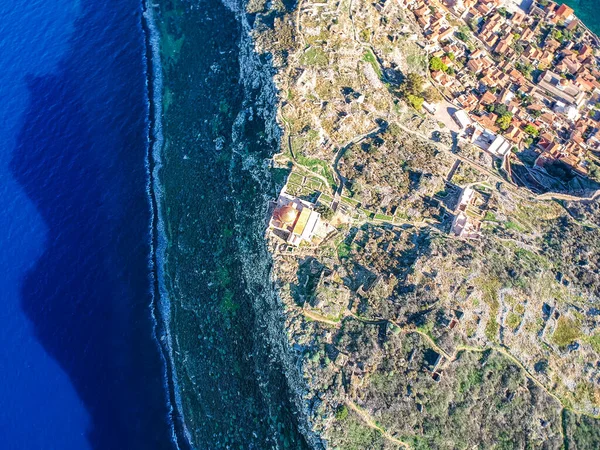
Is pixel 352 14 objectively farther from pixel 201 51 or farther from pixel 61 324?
pixel 61 324

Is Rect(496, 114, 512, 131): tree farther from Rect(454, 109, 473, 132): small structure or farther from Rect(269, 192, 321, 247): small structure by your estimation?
Rect(269, 192, 321, 247): small structure

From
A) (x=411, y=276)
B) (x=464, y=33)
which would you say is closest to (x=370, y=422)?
(x=411, y=276)

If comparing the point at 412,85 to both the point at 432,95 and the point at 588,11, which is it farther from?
the point at 588,11

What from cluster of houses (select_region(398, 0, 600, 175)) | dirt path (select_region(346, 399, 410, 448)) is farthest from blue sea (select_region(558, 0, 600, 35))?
dirt path (select_region(346, 399, 410, 448))

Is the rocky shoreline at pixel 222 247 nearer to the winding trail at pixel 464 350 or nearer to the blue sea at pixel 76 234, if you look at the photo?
the blue sea at pixel 76 234

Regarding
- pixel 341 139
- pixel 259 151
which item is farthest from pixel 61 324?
pixel 341 139

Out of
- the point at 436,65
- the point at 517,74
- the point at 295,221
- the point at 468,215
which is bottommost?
the point at 468,215

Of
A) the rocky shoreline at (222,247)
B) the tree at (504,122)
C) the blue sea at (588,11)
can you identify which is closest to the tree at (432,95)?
the tree at (504,122)
